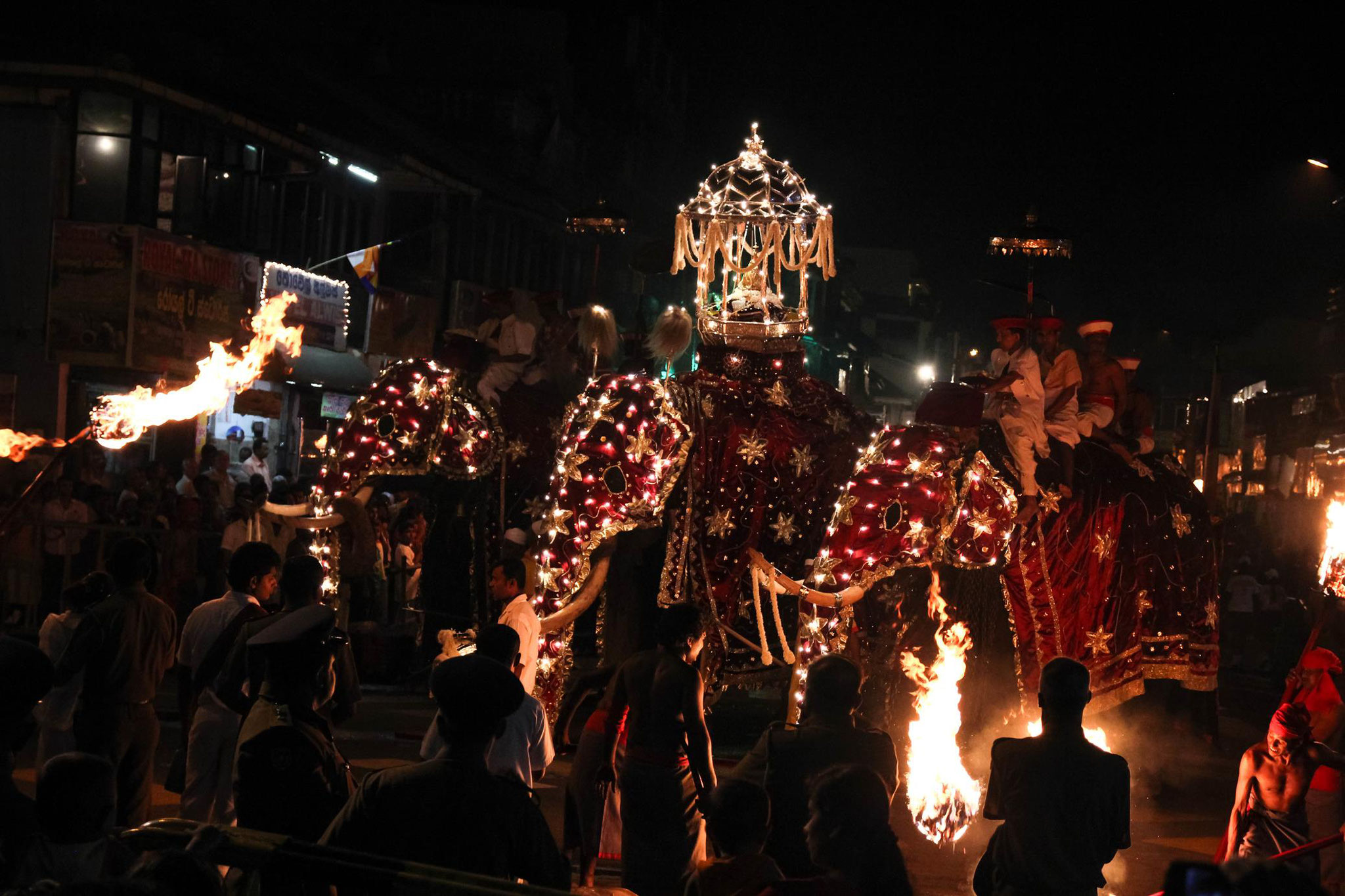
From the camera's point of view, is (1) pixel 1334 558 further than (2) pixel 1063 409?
Yes

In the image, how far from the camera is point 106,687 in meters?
7.16

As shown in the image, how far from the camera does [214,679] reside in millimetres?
6465

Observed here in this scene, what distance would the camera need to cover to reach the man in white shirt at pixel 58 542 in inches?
536

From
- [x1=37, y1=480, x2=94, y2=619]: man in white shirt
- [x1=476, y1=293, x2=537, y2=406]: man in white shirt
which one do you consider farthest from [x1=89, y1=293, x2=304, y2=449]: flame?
[x1=37, y1=480, x2=94, y2=619]: man in white shirt

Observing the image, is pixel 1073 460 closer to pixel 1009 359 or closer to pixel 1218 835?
pixel 1009 359

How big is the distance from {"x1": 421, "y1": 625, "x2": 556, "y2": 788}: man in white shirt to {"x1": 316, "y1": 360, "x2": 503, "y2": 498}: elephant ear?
500 cm

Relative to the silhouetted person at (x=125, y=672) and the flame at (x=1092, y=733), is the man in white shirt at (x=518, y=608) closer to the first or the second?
the silhouetted person at (x=125, y=672)

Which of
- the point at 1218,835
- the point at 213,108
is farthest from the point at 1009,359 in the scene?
the point at 213,108

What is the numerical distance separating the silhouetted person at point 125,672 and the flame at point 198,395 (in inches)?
102

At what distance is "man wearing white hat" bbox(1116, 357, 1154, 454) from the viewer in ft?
38.8

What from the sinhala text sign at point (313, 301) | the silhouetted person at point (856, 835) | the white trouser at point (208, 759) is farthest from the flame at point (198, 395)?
the sinhala text sign at point (313, 301)

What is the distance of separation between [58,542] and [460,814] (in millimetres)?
10937

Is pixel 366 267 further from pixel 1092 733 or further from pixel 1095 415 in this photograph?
pixel 1092 733

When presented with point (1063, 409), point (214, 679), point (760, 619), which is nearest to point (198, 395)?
point (760, 619)
